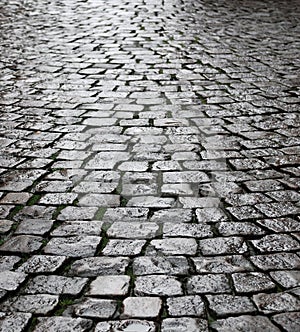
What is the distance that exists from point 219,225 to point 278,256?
0.43 meters

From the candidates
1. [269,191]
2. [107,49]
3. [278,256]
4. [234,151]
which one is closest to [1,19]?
[107,49]

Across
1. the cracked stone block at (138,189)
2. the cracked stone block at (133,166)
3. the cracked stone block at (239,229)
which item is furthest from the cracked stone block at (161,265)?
the cracked stone block at (133,166)

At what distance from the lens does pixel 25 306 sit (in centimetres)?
251

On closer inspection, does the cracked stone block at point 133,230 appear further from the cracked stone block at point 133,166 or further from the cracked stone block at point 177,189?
the cracked stone block at point 133,166

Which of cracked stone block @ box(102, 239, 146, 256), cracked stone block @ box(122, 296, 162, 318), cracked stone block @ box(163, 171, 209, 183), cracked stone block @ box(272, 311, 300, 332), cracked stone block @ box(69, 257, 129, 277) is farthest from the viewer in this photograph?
cracked stone block @ box(163, 171, 209, 183)

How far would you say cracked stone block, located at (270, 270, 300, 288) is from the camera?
8.72 ft

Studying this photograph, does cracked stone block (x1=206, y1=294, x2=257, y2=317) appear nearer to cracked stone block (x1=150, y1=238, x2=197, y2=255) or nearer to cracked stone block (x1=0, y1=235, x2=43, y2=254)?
cracked stone block (x1=150, y1=238, x2=197, y2=255)

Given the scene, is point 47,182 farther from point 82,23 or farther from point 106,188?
point 82,23

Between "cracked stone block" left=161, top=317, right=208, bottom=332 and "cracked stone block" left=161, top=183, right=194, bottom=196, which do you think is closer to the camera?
"cracked stone block" left=161, top=317, right=208, bottom=332

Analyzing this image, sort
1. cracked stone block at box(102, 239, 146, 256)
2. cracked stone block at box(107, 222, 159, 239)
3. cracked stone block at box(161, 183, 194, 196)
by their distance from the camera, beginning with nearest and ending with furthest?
1. cracked stone block at box(102, 239, 146, 256)
2. cracked stone block at box(107, 222, 159, 239)
3. cracked stone block at box(161, 183, 194, 196)

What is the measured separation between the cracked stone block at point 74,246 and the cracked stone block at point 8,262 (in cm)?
16

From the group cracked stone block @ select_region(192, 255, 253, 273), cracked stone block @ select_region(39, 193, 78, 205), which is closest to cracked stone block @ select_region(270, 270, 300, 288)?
cracked stone block @ select_region(192, 255, 253, 273)

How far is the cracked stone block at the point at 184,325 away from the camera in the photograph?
2.35 metres

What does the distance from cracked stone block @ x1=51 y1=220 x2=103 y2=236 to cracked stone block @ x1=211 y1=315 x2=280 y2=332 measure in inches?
38.3
